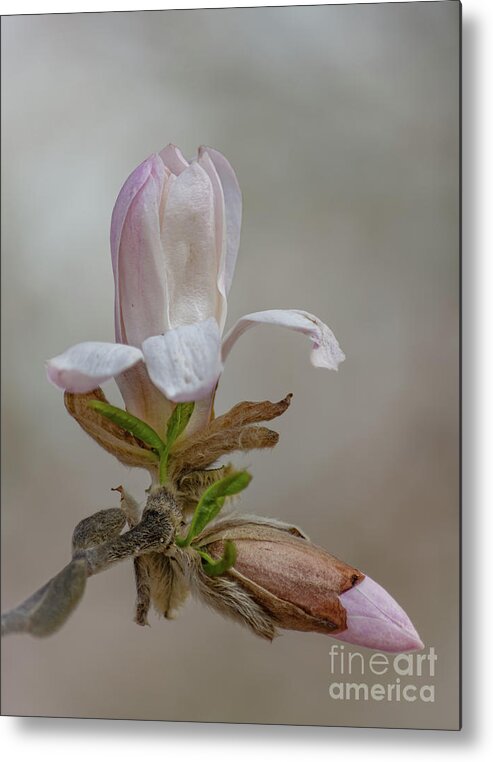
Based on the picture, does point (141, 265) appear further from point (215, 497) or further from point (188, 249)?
point (215, 497)

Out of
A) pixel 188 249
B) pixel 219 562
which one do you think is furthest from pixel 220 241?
pixel 219 562

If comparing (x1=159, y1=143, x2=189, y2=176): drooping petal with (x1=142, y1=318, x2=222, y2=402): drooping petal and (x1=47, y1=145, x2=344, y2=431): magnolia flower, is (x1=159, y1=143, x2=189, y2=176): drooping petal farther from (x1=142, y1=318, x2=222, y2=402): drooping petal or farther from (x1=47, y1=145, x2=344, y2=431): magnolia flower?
(x1=142, y1=318, x2=222, y2=402): drooping petal

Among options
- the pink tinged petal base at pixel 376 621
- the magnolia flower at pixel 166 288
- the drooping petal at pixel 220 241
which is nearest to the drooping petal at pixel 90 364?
the magnolia flower at pixel 166 288

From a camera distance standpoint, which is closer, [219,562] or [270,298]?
[219,562]

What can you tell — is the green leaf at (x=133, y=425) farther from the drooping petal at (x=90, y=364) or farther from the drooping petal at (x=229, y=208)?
the drooping petal at (x=229, y=208)

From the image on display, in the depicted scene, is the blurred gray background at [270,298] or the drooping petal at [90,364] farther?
the blurred gray background at [270,298]

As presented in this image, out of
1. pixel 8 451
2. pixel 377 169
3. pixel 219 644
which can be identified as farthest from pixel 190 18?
pixel 219 644
